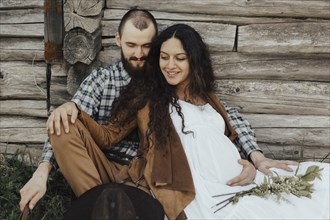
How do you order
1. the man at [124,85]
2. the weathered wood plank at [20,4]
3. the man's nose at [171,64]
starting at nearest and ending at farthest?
1. the man's nose at [171,64]
2. the man at [124,85]
3. the weathered wood plank at [20,4]

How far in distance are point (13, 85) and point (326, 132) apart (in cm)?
272

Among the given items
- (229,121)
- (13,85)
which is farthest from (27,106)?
(229,121)

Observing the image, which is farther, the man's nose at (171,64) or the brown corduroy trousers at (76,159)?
the man's nose at (171,64)

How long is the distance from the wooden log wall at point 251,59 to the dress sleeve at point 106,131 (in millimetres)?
826

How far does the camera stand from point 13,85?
454 centimetres

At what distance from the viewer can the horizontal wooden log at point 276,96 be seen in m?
4.27

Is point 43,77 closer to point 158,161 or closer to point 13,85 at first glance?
point 13,85

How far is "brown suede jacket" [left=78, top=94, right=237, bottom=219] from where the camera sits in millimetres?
3186

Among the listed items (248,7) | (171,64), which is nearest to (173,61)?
(171,64)

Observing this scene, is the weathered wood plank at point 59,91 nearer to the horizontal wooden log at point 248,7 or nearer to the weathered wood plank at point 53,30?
the weathered wood plank at point 53,30

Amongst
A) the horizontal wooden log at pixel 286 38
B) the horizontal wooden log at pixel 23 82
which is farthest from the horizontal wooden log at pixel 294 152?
the horizontal wooden log at pixel 23 82

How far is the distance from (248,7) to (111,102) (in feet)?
4.43

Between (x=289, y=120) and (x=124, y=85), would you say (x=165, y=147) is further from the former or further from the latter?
(x=289, y=120)

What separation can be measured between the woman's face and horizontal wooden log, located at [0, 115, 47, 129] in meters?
A: 1.60
